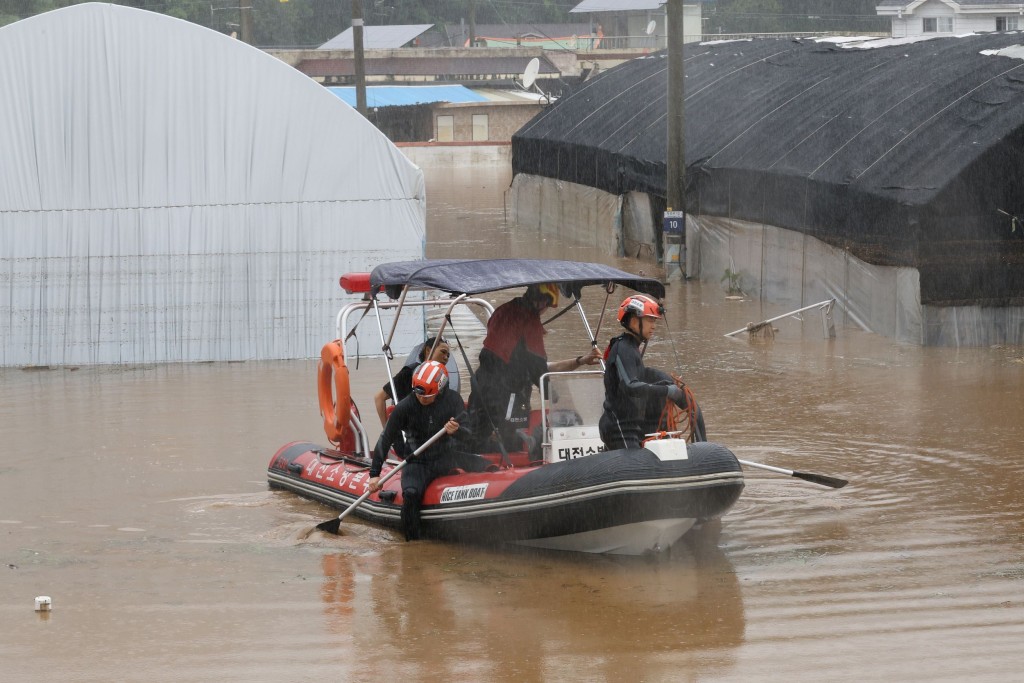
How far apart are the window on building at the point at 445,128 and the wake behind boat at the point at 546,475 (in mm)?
50615

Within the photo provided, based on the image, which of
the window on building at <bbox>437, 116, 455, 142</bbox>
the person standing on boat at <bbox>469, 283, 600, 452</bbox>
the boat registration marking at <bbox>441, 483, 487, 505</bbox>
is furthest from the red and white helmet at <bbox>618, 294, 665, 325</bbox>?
the window on building at <bbox>437, 116, 455, 142</bbox>

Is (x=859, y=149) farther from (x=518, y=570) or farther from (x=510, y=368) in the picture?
(x=518, y=570)

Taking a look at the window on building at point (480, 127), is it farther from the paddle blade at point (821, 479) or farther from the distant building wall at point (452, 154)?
the paddle blade at point (821, 479)

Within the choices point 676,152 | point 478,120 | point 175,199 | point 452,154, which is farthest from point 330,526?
point 478,120

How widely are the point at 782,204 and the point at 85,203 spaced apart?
10.1m

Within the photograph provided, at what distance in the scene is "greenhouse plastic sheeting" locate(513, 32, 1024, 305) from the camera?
58.0ft

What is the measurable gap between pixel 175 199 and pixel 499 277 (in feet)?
30.0

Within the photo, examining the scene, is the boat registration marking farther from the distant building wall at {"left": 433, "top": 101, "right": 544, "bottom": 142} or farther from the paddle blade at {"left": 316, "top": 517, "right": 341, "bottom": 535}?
the distant building wall at {"left": 433, "top": 101, "right": 544, "bottom": 142}

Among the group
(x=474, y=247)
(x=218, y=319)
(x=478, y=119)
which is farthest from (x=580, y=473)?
(x=478, y=119)

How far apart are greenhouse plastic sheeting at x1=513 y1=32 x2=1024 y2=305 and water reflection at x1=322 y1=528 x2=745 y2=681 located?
29.6 ft

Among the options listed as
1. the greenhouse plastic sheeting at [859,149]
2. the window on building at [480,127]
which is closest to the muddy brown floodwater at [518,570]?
the greenhouse plastic sheeting at [859,149]

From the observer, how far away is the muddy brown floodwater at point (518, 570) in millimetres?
7812

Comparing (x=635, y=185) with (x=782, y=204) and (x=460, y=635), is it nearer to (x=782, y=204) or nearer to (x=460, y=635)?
(x=782, y=204)

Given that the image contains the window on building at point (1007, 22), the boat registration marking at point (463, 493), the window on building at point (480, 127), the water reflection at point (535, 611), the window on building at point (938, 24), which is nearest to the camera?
the water reflection at point (535, 611)
